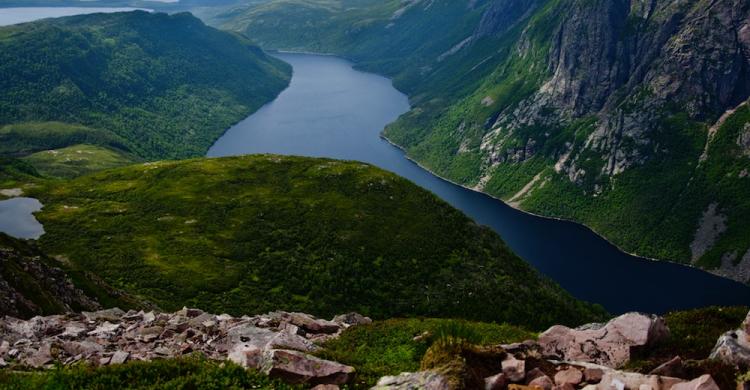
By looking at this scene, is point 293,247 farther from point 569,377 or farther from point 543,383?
point 543,383

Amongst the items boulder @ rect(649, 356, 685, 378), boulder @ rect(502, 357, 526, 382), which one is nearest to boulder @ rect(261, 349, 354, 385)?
boulder @ rect(502, 357, 526, 382)

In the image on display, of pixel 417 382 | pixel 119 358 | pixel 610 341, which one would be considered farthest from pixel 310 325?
pixel 417 382

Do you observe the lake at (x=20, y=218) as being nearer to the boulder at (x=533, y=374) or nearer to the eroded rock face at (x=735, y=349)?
the boulder at (x=533, y=374)

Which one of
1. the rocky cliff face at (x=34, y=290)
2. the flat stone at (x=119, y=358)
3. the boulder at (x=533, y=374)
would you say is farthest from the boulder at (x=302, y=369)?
the rocky cliff face at (x=34, y=290)

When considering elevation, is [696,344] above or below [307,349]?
above

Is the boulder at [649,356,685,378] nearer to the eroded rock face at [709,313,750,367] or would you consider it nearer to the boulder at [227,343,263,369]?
the eroded rock face at [709,313,750,367]

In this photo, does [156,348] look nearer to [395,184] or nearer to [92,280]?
[92,280]

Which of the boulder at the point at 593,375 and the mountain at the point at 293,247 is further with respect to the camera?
the mountain at the point at 293,247
